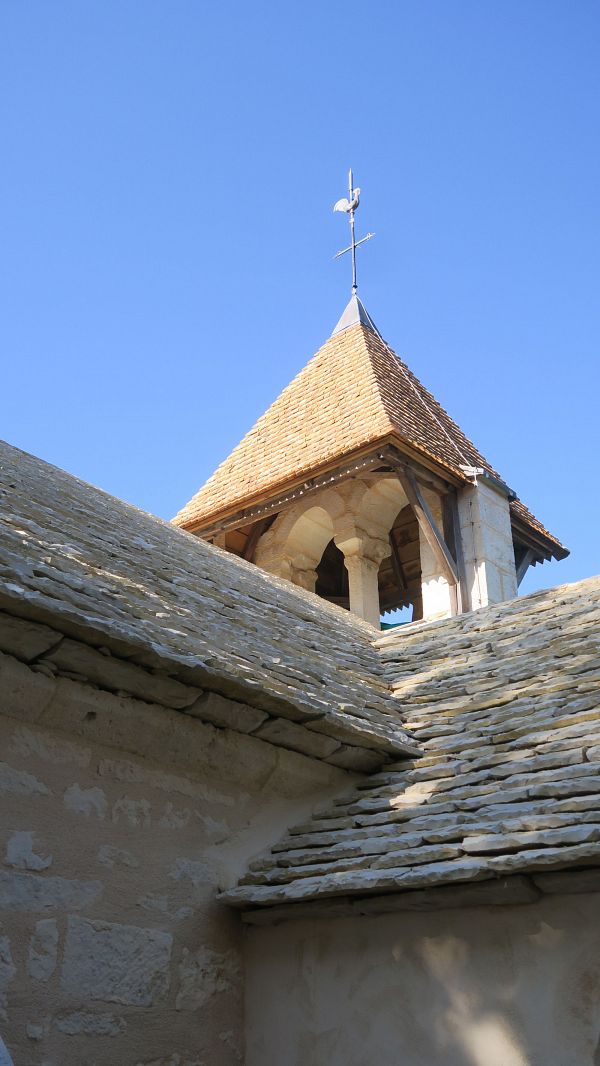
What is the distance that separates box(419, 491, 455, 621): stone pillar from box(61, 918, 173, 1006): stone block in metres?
7.29

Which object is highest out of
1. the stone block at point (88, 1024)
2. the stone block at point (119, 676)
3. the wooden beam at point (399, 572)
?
the wooden beam at point (399, 572)

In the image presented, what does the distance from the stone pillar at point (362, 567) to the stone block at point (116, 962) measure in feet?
23.6

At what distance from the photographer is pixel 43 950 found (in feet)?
12.2

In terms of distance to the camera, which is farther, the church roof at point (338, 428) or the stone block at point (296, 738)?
the church roof at point (338, 428)

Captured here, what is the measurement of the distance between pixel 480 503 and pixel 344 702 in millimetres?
7038

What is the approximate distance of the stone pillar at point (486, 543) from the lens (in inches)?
451

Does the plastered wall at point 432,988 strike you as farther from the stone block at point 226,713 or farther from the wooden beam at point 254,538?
the wooden beam at point 254,538

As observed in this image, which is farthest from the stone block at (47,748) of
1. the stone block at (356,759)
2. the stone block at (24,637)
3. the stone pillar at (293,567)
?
the stone pillar at (293,567)

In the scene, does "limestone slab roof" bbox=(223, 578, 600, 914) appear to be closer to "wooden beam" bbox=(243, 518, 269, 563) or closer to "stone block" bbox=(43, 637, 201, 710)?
"stone block" bbox=(43, 637, 201, 710)

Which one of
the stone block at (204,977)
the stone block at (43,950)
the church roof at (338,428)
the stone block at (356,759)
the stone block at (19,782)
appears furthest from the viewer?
the church roof at (338,428)

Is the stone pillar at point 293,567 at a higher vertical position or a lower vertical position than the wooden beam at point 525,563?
lower

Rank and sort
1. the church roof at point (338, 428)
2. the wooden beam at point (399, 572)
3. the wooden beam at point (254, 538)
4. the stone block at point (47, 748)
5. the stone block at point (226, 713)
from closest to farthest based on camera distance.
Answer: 1. the stone block at point (47, 748)
2. the stone block at point (226, 713)
3. the church roof at point (338, 428)
4. the wooden beam at point (254, 538)
5. the wooden beam at point (399, 572)

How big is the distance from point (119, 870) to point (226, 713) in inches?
29.3

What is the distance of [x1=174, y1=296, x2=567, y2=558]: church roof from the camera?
463 inches
